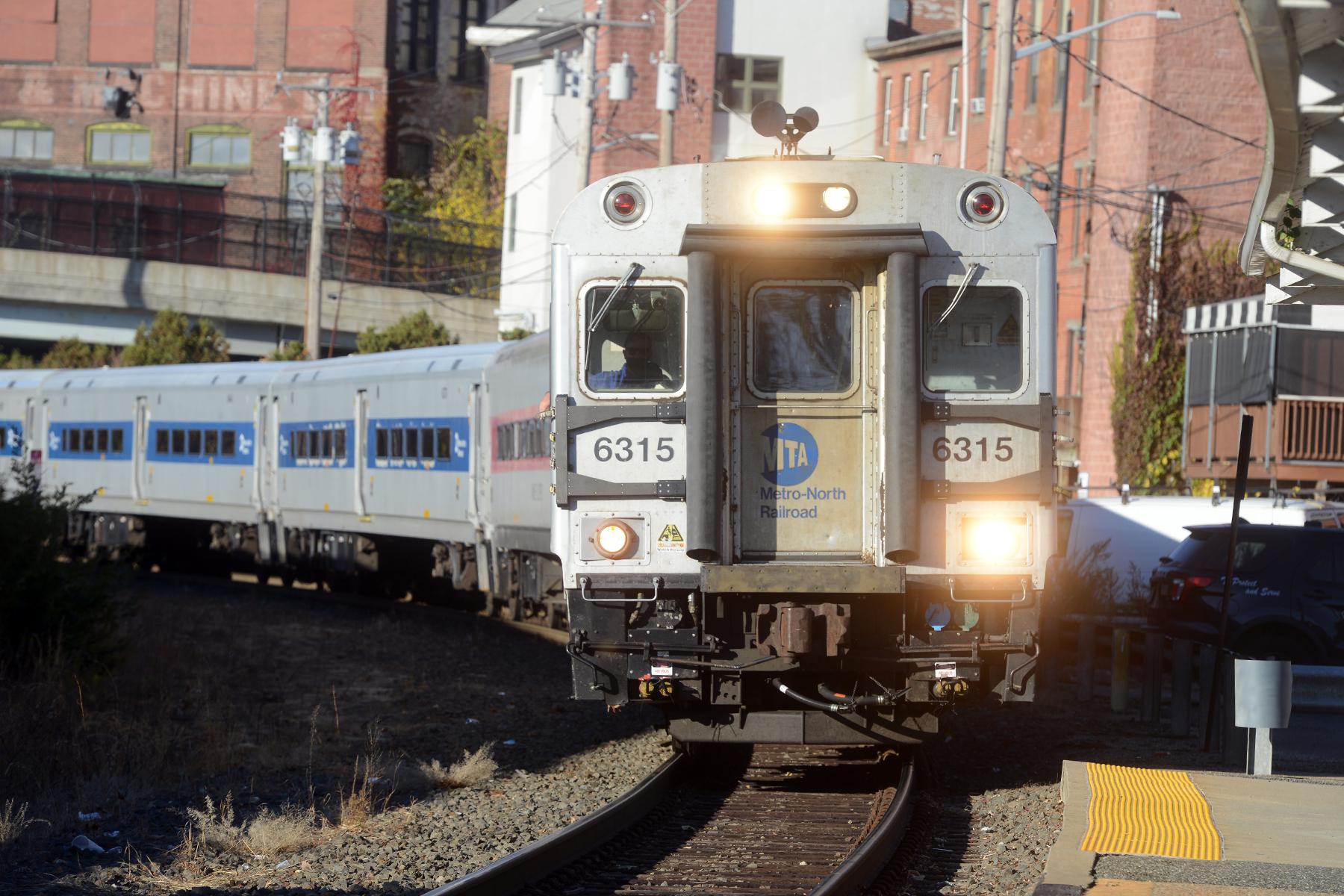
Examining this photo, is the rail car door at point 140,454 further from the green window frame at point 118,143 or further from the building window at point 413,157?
the green window frame at point 118,143

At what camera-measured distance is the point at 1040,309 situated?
1003 cm

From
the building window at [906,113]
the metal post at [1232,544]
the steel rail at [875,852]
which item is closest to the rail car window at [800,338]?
the steel rail at [875,852]

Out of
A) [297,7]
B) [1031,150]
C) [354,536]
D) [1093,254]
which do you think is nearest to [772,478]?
[354,536]

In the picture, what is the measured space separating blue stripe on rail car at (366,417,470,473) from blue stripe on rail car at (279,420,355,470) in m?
0.70

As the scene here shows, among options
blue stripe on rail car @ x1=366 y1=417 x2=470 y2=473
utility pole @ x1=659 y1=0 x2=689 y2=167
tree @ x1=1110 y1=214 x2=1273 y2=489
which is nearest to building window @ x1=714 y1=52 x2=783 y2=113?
tree @ x1=1110 y1=214 x2=1273 y2=489

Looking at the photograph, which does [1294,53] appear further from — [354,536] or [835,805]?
[354,536]

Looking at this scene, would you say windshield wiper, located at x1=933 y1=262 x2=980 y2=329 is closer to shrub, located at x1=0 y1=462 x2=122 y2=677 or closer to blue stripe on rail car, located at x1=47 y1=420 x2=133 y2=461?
shrub, located at x1=0 y1=462 x2=122 y2=677

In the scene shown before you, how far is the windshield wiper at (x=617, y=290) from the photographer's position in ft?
33.0

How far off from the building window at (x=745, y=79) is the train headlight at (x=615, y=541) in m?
41.8

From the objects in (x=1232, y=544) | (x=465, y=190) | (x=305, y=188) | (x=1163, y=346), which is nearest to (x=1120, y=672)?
(x=1232, y=544)

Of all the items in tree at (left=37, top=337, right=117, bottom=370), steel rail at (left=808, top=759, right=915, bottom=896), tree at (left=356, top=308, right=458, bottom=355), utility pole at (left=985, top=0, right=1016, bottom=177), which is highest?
utility pole at (left=985, top=0, right=1016, bottom=177)

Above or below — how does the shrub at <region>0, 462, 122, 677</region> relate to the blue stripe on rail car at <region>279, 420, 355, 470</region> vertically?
below

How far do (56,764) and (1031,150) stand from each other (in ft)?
113

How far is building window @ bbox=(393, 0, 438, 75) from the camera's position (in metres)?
68.4
